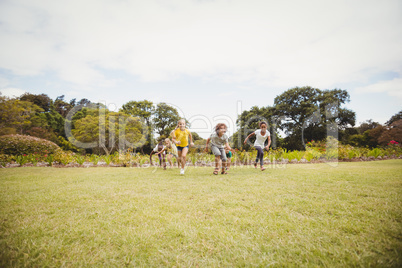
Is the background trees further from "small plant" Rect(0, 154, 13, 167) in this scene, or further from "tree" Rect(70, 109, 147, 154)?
"small plant" Rect(0, 154, 13, 167)

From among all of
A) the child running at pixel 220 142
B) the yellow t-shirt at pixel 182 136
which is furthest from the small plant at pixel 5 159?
the child running at pixel 220 142

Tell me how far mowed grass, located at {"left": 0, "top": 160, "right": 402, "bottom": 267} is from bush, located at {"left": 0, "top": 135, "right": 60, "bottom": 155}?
36.0 ft

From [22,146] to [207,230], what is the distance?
1504 centimetres

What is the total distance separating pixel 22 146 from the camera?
11.0 m

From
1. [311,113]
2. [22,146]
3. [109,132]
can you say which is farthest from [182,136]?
[311,113]

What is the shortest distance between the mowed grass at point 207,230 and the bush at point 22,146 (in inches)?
431

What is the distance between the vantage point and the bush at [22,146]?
413 inches

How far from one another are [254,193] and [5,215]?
165 inches

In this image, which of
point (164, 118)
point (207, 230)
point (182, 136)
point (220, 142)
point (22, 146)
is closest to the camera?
point (207, 230)

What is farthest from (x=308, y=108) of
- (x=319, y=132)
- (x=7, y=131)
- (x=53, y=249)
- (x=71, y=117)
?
(x=71, y=117)

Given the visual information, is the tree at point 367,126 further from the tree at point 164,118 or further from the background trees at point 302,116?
the tree at point 164,118

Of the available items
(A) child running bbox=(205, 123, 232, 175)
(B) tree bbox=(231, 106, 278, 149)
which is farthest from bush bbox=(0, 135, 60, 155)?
(B) tree bbox=(231, 106, 278, 149)

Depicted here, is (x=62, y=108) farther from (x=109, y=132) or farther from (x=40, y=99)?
(x=109, y=132)

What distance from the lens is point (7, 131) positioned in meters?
12.5
